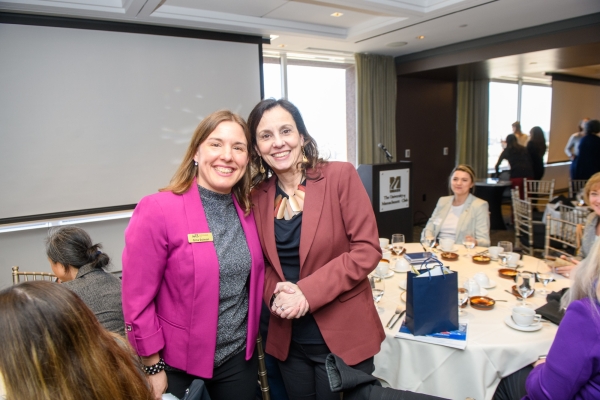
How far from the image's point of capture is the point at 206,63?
14.6 ft

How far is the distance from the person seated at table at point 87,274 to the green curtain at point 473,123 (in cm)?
717

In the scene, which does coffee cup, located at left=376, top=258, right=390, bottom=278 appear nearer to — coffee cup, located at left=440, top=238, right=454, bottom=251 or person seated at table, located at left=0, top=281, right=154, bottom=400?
coffee cup, located at left=440, top=238, right=454, bottom=251

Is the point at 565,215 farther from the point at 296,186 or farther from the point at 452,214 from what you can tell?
the point at 296,186

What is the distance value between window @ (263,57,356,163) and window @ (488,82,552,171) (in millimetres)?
4120

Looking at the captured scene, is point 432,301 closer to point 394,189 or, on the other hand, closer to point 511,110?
point 394,189

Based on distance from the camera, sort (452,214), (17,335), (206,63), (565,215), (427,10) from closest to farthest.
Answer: (17,335)
(452,214)
(565,215)
(427,10)
(206,63)

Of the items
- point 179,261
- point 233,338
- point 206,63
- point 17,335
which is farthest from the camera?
point 206,63

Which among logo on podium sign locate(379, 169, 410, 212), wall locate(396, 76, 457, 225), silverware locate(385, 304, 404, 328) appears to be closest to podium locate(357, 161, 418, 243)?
logo on podium sign locate(379, 169, 410, 212)

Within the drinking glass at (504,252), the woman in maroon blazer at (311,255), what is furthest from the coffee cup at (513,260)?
the woman in maroon blazer at (311,255)

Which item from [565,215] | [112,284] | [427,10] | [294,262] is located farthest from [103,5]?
[565,215]

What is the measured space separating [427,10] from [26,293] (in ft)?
13.6

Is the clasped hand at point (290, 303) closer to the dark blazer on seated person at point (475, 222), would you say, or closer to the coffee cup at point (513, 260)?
the coffee cup at point (513, 260)

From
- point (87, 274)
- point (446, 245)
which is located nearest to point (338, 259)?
point (87, 274)

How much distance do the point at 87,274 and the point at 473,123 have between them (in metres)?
7.71
